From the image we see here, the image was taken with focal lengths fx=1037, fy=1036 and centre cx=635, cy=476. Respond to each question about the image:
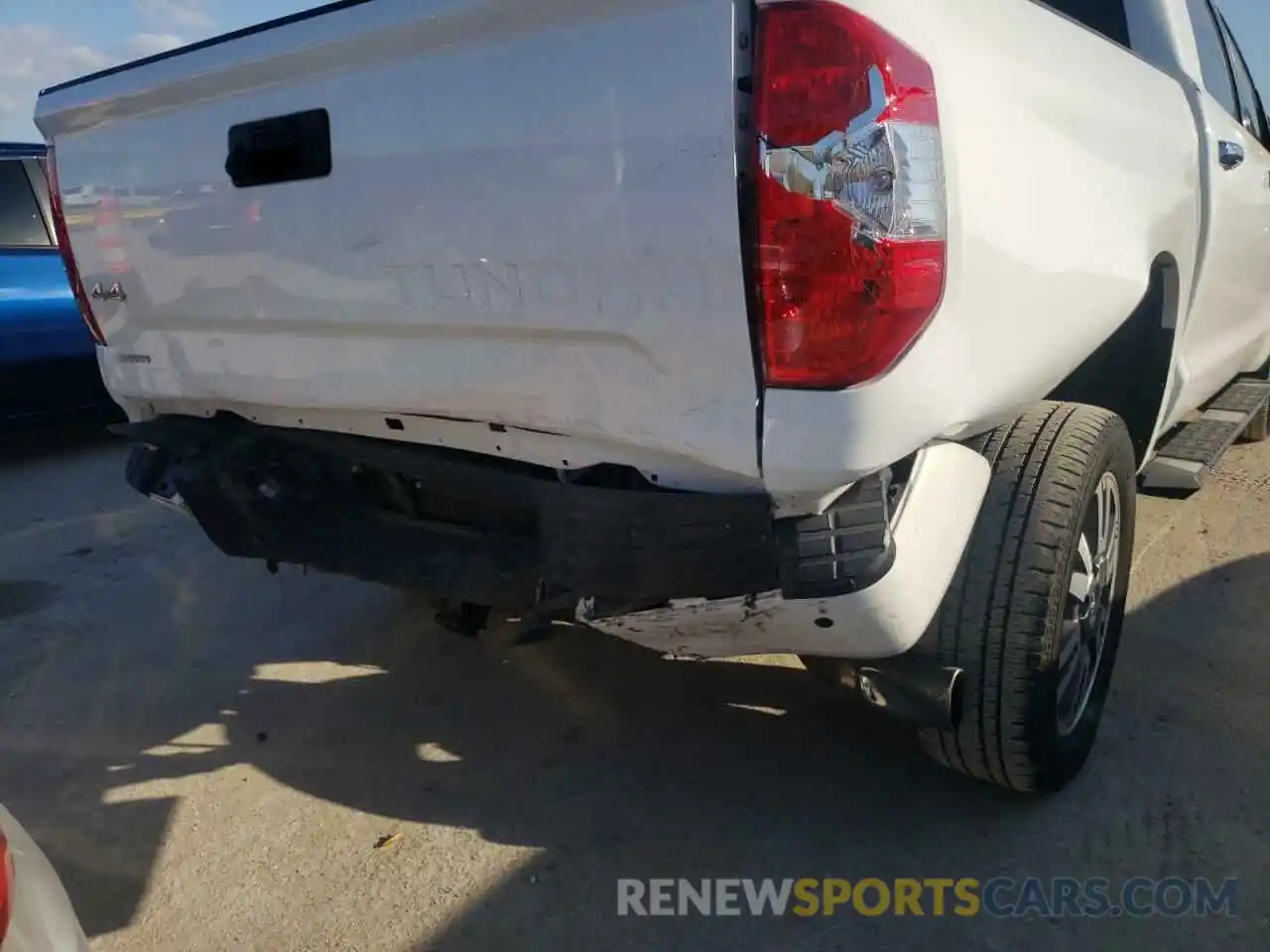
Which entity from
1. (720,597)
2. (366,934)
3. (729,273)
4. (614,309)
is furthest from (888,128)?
(366,934)

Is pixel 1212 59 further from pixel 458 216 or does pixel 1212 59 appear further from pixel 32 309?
pixel 32 309

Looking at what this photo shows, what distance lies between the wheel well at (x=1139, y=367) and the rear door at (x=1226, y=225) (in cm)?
20

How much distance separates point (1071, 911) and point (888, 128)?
158cm

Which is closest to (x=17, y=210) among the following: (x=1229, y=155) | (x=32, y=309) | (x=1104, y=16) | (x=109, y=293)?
(x=32, y=309)

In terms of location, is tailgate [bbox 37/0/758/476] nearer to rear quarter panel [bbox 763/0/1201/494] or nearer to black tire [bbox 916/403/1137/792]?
rear quarter panel [bbox 763/0/1201/494]

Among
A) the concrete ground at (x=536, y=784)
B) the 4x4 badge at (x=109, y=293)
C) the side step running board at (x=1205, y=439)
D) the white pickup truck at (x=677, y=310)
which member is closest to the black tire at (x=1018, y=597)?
the white pickup truck at (x=677, y=310)

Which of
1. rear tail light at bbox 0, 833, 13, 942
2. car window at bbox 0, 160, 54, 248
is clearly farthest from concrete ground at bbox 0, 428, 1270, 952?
car window at bbox 0, 160, 54, 248

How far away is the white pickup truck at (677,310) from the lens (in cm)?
159

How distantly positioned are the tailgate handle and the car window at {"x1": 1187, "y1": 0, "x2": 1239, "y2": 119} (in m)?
2.63

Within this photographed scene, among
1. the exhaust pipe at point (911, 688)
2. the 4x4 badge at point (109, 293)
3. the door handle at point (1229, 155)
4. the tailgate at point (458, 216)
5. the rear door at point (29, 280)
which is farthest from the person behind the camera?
the rear door at point (29, 280)

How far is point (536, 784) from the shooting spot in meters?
2.61

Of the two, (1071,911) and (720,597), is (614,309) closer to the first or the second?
(720,597)

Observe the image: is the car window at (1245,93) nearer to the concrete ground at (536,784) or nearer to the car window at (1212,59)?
the car window at (1212,59)

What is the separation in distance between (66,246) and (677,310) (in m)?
1.91
